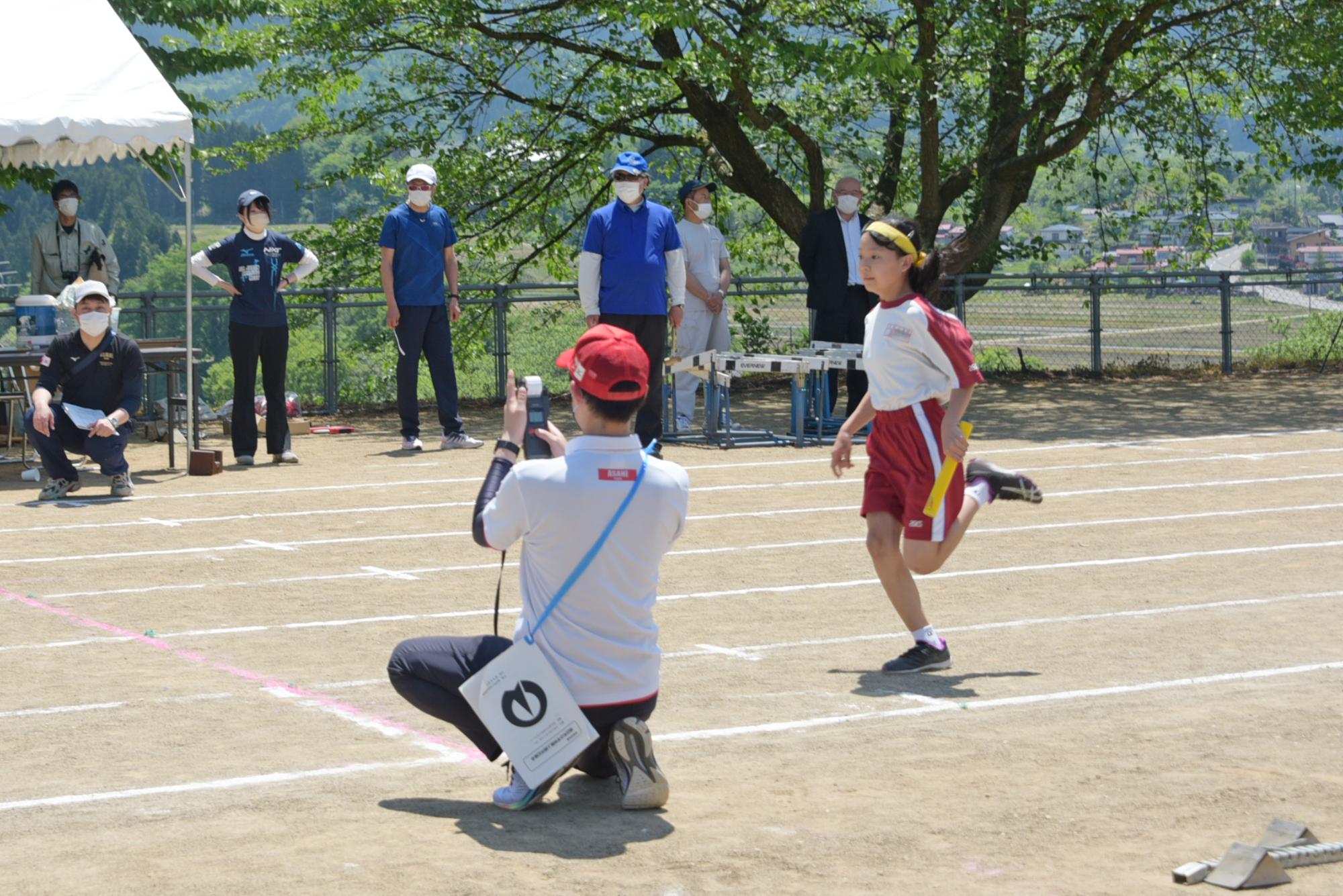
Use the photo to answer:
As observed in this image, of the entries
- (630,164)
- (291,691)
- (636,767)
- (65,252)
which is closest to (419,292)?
(630,164)

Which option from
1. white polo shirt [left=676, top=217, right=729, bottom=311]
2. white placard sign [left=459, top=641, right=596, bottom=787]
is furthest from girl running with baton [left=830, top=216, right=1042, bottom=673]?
white polo shirt [left=676, top=217, right=729, bottom=311]

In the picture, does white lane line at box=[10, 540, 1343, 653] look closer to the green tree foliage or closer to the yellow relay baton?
the yellow relay baton

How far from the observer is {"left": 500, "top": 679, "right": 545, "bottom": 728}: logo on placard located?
545cm

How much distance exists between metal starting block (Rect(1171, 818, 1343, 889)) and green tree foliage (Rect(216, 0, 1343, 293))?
1472 centimetres

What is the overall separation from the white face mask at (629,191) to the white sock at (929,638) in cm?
700

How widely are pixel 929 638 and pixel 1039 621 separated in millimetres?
1252

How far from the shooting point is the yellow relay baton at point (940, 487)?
24.5 ft

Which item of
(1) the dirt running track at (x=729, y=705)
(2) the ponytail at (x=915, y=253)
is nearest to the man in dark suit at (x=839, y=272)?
(1) the dirt running track at (x=729, y=705)

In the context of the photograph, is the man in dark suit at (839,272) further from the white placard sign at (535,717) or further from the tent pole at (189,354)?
the white placard sign at (535,717)

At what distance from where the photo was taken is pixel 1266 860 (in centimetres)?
475

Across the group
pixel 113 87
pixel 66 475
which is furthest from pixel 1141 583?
pixel 113 87

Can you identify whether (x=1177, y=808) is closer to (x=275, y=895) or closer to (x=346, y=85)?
(x=275, y=895)

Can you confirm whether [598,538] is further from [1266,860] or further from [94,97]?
[94,97]

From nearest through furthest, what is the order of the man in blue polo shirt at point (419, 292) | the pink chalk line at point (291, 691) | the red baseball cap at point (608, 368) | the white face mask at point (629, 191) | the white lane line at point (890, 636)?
the red baseball cap at point (608, 368), the pink chalk line at point (291, 691), the white lane line at point (890, 636), the white face mask at point (629, 191), the man in blue polo shirt at point (419, 292)
